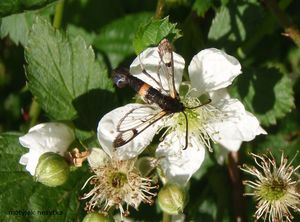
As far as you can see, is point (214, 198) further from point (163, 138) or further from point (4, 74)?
point (4, 74)

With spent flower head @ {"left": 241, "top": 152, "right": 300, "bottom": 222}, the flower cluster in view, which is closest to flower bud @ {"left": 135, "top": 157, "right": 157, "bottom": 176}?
the flower cluster

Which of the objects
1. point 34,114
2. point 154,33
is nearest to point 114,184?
point 154,33

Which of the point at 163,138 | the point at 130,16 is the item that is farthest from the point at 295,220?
the point at 130,16

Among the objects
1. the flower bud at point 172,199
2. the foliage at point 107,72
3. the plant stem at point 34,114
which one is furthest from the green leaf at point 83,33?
the flower bud at point 172,199

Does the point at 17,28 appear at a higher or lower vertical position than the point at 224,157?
higher

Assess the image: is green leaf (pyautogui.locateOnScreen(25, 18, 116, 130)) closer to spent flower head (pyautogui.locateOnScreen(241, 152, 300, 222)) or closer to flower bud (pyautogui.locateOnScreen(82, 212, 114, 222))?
flower bud (pyautogui.locateOnScreen(82, 212, 114, 222))

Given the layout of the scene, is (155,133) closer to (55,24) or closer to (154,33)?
(154,33)
